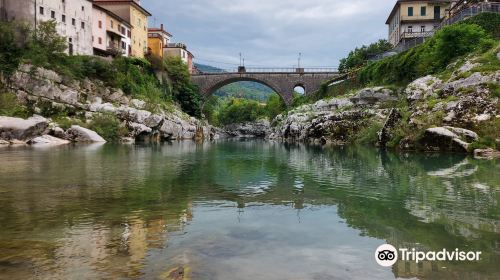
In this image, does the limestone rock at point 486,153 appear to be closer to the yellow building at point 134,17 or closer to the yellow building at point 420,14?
the yellow building at point 420,14

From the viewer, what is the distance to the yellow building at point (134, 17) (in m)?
87.5

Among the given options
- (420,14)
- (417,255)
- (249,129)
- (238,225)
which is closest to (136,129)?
(238,225)

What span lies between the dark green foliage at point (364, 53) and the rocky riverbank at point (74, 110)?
3995cm

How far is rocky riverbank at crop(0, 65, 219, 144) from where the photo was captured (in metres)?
50.1

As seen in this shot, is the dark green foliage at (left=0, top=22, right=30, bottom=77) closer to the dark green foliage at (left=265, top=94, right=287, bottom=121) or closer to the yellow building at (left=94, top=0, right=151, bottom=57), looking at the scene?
the yellow building at (left=94, top=0, right=151, bottom=57)

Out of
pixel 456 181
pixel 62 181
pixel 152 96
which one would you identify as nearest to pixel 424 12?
pixel 152 96

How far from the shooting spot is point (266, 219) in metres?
11.7

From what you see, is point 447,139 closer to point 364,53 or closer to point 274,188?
point 274,188

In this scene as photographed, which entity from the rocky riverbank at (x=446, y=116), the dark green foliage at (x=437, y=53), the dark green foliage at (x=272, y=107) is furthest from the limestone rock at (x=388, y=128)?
the dark green foliage at (x=272, y=107)

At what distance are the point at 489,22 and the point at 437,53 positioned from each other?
25.3 feet

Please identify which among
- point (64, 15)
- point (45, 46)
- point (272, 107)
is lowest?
point (272, 107)

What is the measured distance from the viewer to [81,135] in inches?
2263

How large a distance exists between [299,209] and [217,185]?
18.8ft

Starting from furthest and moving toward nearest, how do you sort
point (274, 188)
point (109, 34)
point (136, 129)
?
point (109, 34) < point (136, 129) < point (274, 188)
